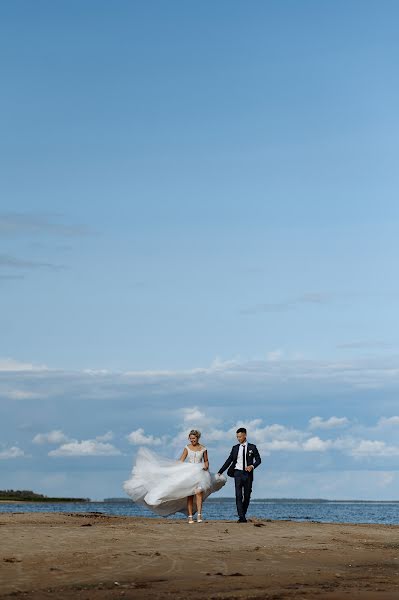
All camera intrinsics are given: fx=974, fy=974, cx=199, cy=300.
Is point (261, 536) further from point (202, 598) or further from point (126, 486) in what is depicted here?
point (202, 598)

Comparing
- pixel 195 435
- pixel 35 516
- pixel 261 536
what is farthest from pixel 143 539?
pixel 35 516

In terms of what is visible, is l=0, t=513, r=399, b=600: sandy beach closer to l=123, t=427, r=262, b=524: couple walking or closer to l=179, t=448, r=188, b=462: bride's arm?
l=123, t=427, r=262, b=524: couple walking

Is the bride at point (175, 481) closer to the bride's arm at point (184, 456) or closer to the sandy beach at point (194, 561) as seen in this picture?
the bride's arm at point (184, 456)

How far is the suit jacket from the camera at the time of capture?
954 inches

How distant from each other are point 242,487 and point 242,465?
75 centimetres

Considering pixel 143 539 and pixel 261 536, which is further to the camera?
pixel 261 536

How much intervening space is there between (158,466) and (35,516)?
3.98 m

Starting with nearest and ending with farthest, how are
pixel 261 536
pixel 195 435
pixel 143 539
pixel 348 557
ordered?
pixel 348 557
pixel 143 539
pixel 261 536
pixel 195 435

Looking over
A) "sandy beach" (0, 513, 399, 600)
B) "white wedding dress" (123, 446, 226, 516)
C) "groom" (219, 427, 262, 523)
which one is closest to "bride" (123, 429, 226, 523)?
"white wedding dress" (123, 446, 226, 516)

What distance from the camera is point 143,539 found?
18984 millimetres

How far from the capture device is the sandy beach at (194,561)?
12430 mm

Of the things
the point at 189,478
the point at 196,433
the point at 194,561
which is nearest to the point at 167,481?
the point at 189,478

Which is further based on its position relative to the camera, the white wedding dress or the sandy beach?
the white wedding dress

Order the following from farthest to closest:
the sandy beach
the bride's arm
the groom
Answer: the bride's arm
the groom
the sandy beach
